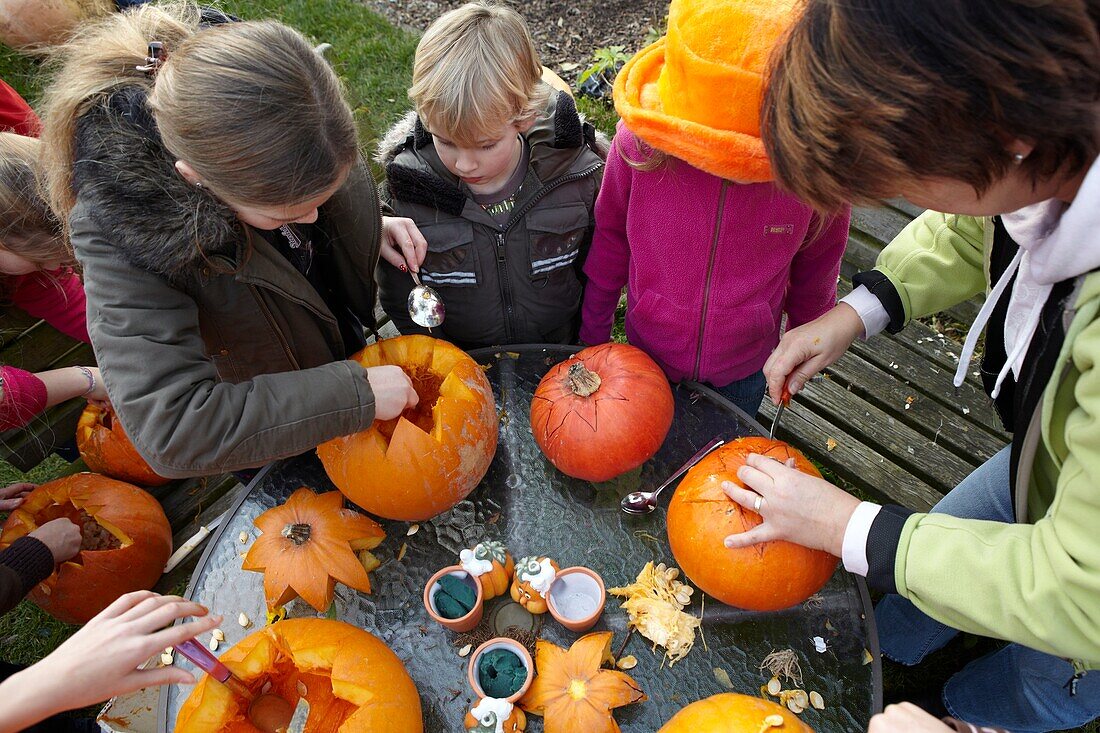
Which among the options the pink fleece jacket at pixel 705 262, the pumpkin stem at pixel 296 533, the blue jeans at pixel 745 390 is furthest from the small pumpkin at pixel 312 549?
the blue jeans at pixel 745 390

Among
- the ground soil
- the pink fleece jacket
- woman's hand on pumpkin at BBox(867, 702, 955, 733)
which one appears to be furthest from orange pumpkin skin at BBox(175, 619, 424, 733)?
the ground soil

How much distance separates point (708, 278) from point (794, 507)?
2.60 ft

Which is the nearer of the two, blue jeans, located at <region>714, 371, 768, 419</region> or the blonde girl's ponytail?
the blonde girl's ponytail

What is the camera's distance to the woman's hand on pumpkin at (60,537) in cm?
206

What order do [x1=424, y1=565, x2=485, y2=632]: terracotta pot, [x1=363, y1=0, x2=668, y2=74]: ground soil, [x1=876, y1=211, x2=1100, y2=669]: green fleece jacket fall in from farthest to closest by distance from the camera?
[x1=363, y1=0, x2=668, y2=74]: ground soil < [x1=424, y1=565, x2=485, y2=632]: terracotta pot < [x1=876, y1=211, x2=1100, y2=669]: green fleece jacket

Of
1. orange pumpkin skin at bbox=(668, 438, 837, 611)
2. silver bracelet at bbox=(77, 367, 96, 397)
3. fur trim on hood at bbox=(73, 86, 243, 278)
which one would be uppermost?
fur trim on hood at bbox=(73, 86, 243, 278)

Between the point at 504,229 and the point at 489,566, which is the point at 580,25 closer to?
the point at 504,229

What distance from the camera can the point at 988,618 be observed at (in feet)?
3.55

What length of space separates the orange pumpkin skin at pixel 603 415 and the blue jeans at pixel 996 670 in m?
0.86

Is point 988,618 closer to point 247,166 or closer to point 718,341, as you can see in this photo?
point 718,341

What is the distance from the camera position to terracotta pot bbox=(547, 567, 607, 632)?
4.76 feet

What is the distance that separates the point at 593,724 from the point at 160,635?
0.81 m

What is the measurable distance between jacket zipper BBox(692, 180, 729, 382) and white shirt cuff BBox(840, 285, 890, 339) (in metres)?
0.37

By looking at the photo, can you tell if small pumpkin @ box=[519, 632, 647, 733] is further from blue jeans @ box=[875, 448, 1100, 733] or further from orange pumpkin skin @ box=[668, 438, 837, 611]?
blue jeans @ box=[875, 448, 1100, 733]
